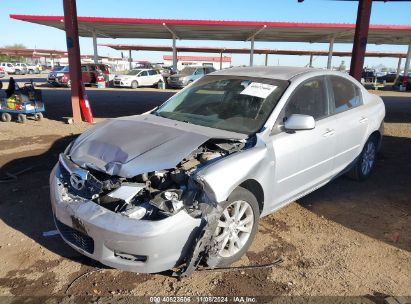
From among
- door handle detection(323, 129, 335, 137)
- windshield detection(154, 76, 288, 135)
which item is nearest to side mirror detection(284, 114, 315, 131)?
windshield detection(154, 76, 288, 135)

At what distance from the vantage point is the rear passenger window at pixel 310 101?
155 inches

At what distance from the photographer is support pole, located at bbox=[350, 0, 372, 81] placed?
9.35m

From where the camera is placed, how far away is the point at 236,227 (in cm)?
327

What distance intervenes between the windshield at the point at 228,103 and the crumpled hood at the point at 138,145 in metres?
0.24

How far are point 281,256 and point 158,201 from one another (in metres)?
1.47

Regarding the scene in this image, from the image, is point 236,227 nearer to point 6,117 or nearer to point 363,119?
point 363,119

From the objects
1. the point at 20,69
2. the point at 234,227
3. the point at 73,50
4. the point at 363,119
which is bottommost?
Answer: the point at 20,69

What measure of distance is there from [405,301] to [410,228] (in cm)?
154

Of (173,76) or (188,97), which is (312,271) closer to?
(188,97)

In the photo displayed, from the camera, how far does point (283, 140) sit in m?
3.65

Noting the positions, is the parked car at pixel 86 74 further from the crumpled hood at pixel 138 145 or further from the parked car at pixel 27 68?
the parked car at pixel 27 68

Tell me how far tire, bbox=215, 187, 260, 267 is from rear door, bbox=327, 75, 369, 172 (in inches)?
69.2

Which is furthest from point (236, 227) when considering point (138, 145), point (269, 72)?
point (269, 72)

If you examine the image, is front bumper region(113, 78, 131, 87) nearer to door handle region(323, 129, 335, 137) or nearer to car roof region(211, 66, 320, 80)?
car roof region(211, 66, 320, 80)
